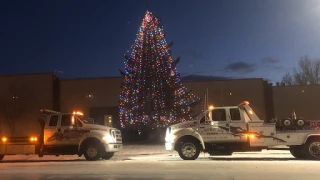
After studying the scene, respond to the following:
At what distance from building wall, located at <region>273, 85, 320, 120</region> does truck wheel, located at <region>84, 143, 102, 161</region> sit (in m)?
31.5

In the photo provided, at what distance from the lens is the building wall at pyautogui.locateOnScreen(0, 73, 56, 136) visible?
43.0 metres

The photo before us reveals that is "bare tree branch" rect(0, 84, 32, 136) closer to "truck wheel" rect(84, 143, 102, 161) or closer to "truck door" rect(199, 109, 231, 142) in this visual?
"truck wheel" rect(84, 143, 102, 161)

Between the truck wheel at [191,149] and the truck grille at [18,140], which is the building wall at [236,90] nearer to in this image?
the truck wheel at [191,149]

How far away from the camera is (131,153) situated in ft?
77.5

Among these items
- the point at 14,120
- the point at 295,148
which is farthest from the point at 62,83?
the point at 295,148

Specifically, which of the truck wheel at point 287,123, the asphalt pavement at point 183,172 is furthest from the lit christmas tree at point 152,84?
the asphalt pavement at point 183,172

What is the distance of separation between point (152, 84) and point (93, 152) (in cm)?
1356

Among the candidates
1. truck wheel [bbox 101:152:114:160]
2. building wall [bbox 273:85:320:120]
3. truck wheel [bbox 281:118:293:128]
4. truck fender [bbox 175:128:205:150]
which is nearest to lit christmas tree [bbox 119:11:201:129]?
truck wheel [bbox 101:152:114:160]

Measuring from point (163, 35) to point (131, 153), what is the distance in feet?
38.6

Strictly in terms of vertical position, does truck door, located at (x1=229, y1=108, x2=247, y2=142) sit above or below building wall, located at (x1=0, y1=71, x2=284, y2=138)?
below

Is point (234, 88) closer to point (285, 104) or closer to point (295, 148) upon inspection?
point (285, 104)

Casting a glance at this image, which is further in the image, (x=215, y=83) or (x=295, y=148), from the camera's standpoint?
(x=215, y=83)

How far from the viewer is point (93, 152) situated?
19.3 m

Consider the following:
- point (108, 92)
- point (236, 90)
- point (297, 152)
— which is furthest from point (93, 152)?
point (236, 90)
